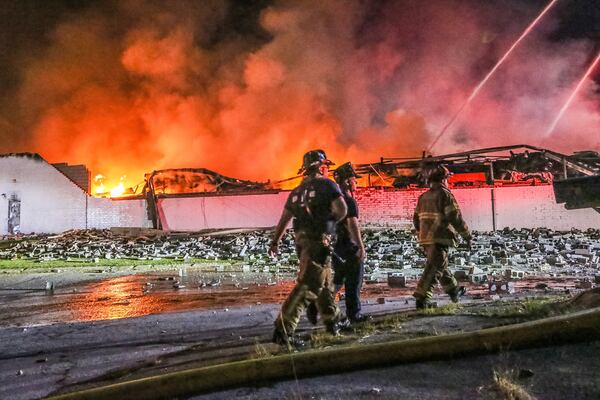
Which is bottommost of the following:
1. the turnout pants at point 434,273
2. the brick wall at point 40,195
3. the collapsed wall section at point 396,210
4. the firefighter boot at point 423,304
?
the firefighter boot at point 423,304

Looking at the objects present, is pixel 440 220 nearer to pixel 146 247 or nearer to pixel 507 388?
pixel 507 388

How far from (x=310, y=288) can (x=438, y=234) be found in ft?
6.82

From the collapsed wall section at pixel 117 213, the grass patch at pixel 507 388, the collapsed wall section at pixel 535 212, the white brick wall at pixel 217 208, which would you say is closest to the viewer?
the grass patch at pixel 507 388

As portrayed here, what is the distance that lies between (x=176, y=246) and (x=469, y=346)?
47.4 feet

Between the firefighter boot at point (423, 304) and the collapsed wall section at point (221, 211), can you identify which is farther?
the collapsed wall section at point (221, 211)

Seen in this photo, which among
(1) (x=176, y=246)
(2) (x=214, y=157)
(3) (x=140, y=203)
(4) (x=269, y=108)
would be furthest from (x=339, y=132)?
(1) (x=176, y=246)

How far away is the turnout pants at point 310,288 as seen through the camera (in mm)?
3965

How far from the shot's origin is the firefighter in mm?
4016

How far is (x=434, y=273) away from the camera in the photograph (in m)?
5.38

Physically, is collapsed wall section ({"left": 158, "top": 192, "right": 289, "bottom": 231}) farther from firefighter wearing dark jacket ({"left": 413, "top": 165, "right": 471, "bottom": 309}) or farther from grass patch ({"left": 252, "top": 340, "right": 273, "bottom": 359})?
grass patch ({"left": 252, "top": 340, "right": 273, "bottom": 359})

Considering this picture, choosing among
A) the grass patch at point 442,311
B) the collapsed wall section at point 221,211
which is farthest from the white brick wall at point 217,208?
the grass patch at point 442,311

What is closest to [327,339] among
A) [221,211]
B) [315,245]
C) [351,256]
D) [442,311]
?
[315,245]

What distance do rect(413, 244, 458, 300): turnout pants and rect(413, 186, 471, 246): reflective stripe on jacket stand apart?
97 mm

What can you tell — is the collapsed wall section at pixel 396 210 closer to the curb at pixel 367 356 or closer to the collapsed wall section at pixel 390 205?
the collapsed wall section at pixel 390 205
